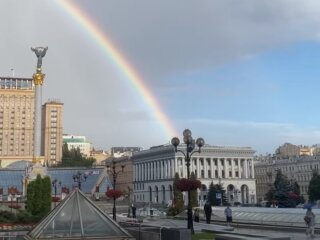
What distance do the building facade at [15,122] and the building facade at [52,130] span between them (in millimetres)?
14984

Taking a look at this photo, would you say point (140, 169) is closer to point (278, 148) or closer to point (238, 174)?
point (238, 174)

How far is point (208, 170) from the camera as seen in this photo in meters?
131

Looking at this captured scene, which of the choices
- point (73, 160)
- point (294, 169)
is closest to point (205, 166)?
point (294, 169)

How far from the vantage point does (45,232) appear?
53.7 feet

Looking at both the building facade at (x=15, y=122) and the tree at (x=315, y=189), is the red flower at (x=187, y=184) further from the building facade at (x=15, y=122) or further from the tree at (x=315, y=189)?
the building facade at (x=15, y=122)

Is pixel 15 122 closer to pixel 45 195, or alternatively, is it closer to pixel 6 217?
pixel 45 195

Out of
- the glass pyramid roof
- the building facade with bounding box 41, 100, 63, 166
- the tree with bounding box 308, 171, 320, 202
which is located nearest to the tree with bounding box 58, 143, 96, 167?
the building facade with bounding box 41, 100, 63, 166

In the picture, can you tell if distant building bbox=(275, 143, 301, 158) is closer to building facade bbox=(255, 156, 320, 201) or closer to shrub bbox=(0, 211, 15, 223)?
building facade bbox=(255, 156, 320, 201)

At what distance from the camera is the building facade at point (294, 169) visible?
415 feet

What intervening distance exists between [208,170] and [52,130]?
62.6m

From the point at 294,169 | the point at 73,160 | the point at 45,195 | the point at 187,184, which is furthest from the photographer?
the point at 73,160

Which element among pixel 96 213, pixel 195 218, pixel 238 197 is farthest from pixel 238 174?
pixel 96 213

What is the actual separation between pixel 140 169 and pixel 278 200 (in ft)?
296

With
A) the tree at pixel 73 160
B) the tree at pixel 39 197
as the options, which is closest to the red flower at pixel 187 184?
the tree at pixel 39 197
